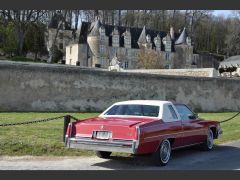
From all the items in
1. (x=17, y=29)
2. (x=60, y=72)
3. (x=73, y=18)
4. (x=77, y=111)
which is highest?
(x=73, y=18)

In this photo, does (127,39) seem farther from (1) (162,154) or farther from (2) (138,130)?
(2) (138,130)

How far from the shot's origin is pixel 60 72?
104 feet

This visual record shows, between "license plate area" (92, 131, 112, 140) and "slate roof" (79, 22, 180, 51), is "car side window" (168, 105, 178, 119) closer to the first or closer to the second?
"license plate area" (92, 131, 112, 140)

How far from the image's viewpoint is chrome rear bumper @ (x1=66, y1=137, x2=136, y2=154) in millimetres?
10305

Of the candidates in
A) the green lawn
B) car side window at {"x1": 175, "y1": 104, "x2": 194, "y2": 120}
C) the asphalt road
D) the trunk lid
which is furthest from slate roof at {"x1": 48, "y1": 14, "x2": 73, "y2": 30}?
the trunk lid

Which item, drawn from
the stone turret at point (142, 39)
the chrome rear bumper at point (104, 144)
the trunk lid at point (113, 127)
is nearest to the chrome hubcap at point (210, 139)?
the trunk lid at point (113, 127)

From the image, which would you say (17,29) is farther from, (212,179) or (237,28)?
(212,179)

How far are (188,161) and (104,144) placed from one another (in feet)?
8.15

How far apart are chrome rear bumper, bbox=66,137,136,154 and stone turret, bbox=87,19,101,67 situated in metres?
78.2

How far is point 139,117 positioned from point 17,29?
52.9m

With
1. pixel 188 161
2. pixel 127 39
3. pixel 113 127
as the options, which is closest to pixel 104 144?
pixel 113 127

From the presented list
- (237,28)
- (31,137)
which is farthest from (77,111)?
(237,28)

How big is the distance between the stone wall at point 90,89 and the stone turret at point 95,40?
50.3 meters

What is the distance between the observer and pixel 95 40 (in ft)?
293
